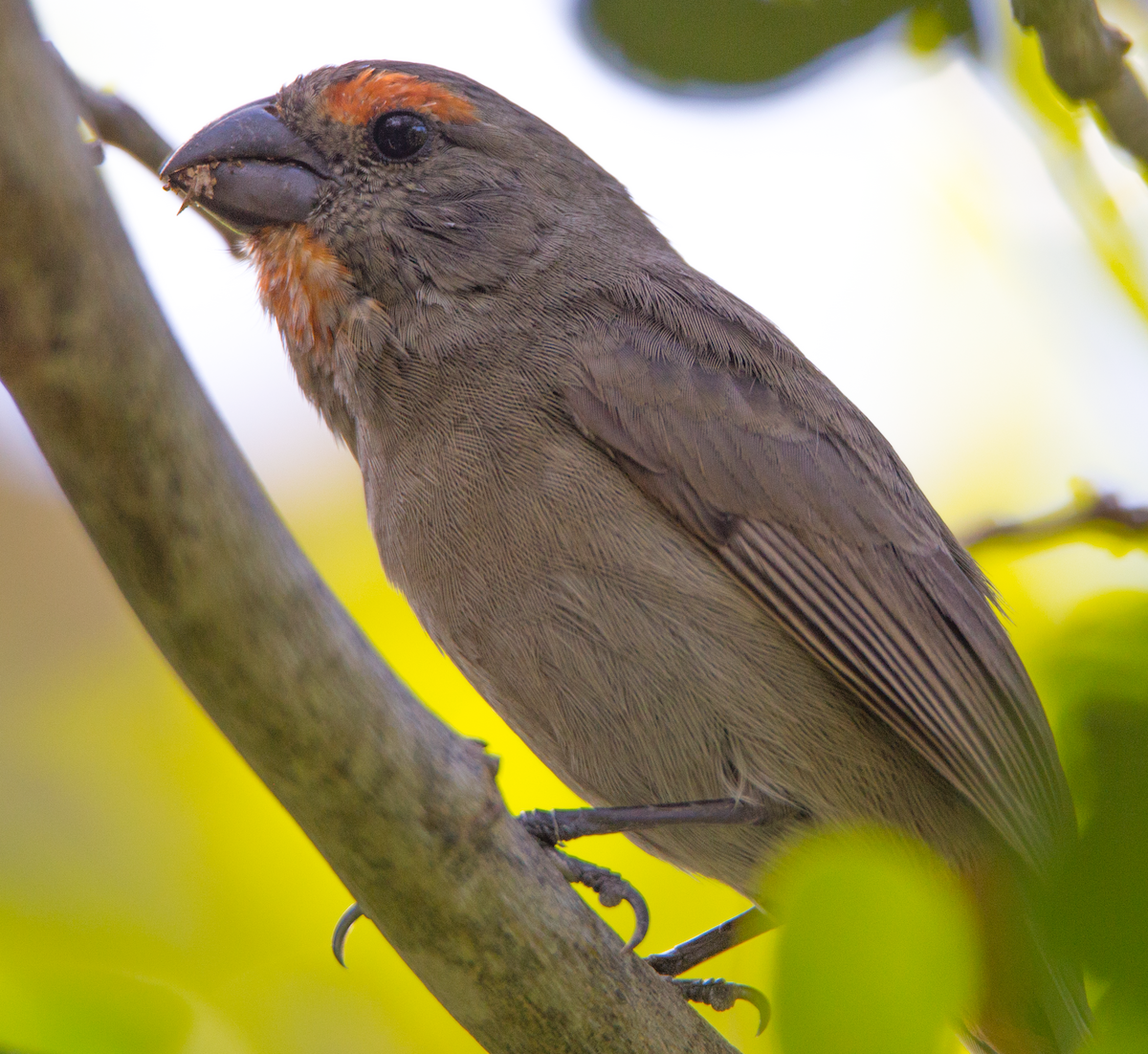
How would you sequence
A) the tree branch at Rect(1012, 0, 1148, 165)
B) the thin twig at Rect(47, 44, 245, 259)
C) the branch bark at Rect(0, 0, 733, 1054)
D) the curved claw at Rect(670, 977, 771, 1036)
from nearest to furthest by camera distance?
1. the branch bark at Rect(0, 0, 733, 1054)
2. the tree branch at Rect(1012, 0, 1148, 165)
3. the thin twig at Rect(47, 44, 245, 259)
4. the curved claw at Rect(670, 977, 771, 1036)

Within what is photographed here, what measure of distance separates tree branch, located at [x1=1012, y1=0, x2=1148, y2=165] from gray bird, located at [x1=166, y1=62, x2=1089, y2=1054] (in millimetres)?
1091

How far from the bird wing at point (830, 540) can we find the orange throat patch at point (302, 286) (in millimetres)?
690

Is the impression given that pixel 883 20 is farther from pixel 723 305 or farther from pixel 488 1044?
pixel 488 1044

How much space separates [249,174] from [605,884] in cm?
211

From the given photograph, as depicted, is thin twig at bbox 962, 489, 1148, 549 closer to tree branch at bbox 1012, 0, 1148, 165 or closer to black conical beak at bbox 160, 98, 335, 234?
tree branch at bbox 1012, 0, 1148, 165

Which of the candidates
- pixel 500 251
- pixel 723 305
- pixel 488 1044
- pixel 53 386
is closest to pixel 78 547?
pixel 500 251

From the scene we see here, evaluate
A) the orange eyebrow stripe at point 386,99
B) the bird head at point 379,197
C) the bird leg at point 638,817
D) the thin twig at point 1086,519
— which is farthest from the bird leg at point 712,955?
the orange eyebrow stripe at point 386,99

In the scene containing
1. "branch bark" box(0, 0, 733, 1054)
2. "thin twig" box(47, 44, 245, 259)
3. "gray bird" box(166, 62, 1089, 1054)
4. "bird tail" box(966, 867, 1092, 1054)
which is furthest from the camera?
"thin twig" box(47, 44, 245, 259)

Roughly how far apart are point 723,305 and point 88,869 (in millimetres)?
2521

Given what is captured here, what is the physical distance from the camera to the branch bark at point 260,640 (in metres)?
1.49

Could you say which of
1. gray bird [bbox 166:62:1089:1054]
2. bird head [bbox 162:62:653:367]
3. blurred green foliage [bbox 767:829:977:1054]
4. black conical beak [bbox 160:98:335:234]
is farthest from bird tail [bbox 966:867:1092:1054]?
black conical beak [bbox 160:98:335:234]

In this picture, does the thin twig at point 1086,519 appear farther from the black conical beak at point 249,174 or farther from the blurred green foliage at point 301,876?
the black conical beak at point 249,174

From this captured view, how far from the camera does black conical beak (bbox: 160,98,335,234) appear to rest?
348 centimetres

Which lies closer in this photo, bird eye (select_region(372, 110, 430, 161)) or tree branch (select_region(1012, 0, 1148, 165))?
tree branch (select_region(1012, 0, 1148, 165))
